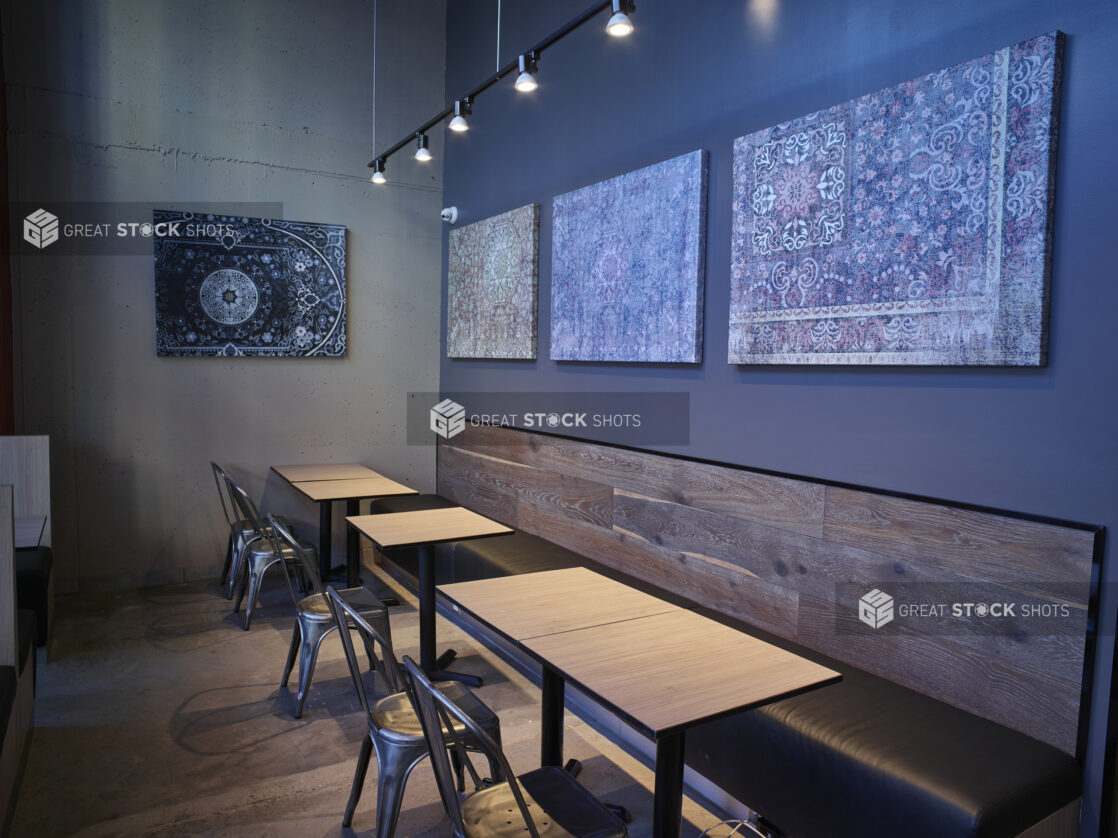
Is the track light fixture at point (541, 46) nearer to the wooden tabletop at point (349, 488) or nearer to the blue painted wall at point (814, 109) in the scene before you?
the blue painted wall at point (814, 109)

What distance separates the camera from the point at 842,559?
8.18ft

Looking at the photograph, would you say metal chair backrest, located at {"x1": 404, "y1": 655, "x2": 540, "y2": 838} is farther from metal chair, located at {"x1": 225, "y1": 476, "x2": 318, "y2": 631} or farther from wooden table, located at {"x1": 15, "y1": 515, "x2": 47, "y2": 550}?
metal chair, located at {"x1": 225, "y1": 476, "x2": 318, "y2": 631}

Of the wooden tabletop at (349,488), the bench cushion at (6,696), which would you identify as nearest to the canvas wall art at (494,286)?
the wooden tabletop at (349,488)

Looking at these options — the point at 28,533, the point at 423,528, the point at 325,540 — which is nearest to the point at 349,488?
the point at 325,540

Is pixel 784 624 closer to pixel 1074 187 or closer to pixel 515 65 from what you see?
pixel 1074 187

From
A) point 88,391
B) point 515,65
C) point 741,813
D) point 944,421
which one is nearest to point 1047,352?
point 944,421

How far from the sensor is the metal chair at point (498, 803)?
1525 millimetres

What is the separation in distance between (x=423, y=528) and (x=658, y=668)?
165cm

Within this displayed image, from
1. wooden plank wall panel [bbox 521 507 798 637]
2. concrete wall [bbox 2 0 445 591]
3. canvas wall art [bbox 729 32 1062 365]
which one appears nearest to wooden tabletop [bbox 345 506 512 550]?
wooden plank wall panel [bbox 521 507 798 637]

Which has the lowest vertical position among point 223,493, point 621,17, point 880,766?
point 880,766

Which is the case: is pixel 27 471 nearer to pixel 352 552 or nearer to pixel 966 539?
pixel 352 552

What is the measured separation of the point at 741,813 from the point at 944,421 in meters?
1.40

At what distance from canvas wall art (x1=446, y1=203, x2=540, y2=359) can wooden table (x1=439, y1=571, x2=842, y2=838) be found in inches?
94.4

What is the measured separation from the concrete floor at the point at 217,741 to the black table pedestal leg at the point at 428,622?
155 mm
